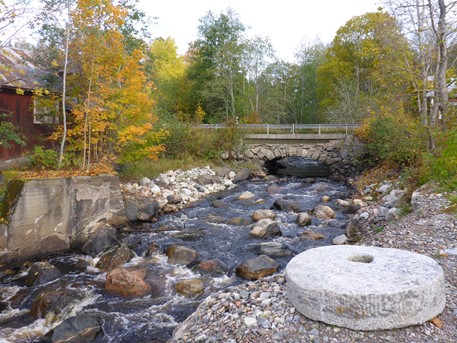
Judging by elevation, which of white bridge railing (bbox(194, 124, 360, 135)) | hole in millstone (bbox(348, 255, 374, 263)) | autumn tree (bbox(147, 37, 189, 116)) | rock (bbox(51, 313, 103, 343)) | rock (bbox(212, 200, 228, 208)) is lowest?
rock (bbox(51, 313, 103, 343))

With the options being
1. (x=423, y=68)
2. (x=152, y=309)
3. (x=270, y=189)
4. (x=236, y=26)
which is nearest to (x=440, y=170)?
(x=423, y=68)

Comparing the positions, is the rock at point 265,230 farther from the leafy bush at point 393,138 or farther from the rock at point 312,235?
the leafy bush at point 393,138

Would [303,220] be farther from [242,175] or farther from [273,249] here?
[242,175]

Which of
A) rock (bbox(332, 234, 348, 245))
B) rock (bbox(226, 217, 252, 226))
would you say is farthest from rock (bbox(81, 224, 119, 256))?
rock (bbox(332, 234, 348, 245))

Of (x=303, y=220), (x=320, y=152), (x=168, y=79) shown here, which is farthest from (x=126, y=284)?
(x=168, y=79)

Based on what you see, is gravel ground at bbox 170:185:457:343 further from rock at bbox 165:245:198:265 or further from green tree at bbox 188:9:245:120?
green tree at bbox 188:9:245:120

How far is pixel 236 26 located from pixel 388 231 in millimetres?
25270

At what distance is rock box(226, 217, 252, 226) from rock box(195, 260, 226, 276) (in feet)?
9.64

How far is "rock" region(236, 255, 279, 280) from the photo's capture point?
6.26 meters

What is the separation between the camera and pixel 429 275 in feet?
10.3

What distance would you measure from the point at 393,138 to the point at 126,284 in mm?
12509

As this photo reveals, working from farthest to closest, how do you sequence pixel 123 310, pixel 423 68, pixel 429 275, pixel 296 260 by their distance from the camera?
pixel 423 68, pixel 123 310, pixel 296 260, pixel 429 275

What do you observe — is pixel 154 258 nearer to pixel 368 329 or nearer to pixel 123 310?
pixel 123 310

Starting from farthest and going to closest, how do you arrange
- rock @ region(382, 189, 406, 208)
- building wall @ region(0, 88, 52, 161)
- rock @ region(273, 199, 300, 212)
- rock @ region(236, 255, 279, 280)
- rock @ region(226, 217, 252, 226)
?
1. building wall @ region(0, 88, 52, 161)
2. rock @ region(273, 199, 300, 212)
3. rock @ region(226, 217, 252, 226)
4. rock @ region(382, 189, 406, 208)
5. rock @ region(236, 255, 279, 280)
